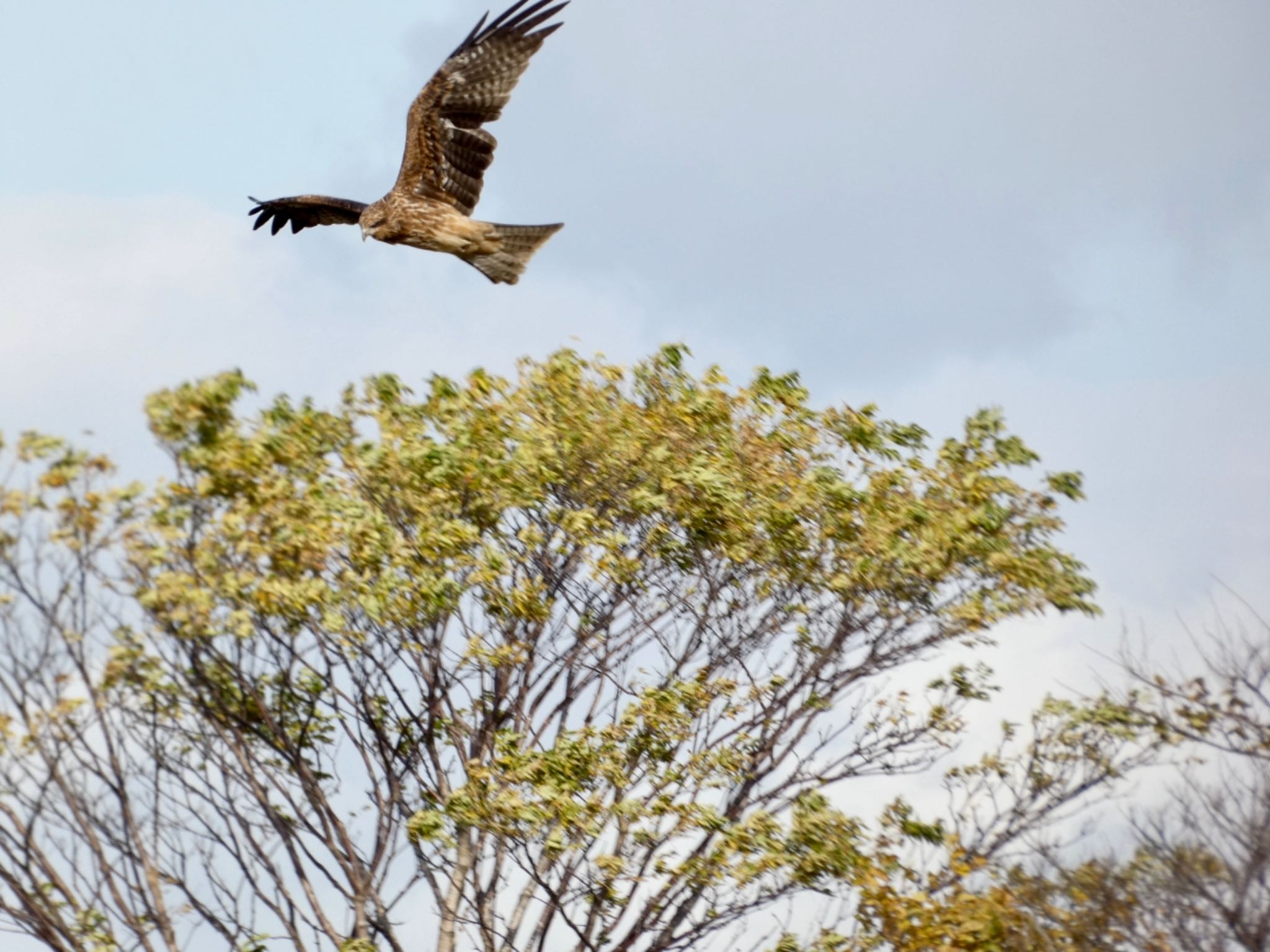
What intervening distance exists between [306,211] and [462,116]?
2548 millimetres

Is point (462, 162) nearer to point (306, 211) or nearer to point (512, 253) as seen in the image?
point (512, 253)

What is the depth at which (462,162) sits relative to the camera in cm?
1339

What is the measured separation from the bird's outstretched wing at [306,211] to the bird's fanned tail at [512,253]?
4.72 feet

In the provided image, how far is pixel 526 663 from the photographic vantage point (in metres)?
15.1

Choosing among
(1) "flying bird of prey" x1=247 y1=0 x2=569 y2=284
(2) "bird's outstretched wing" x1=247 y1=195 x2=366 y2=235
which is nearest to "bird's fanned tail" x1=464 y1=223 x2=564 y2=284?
(1) "flying bird of prey" x1=247 y1=0 x2=569 y2=284

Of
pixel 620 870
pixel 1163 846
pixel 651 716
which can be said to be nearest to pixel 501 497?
pixel 651 716

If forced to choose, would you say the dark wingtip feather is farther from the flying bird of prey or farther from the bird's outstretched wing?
the bird's outstretched wing

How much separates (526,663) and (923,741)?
410 centimetres

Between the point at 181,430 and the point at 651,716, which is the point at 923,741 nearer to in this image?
the point at 651,716

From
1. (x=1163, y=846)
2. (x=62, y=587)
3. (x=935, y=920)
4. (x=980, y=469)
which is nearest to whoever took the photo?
(x=1163, y=846)

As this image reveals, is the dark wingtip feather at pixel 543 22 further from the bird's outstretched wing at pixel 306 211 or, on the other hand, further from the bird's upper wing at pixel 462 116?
the bird's outstretched wing at pixel 306 211

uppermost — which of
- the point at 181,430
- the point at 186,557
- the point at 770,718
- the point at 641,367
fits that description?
the point at 641,367

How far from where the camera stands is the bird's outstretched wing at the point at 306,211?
14641 mm

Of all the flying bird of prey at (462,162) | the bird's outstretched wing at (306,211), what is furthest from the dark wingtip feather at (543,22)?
the bird's outstretched wing at (306,211)
